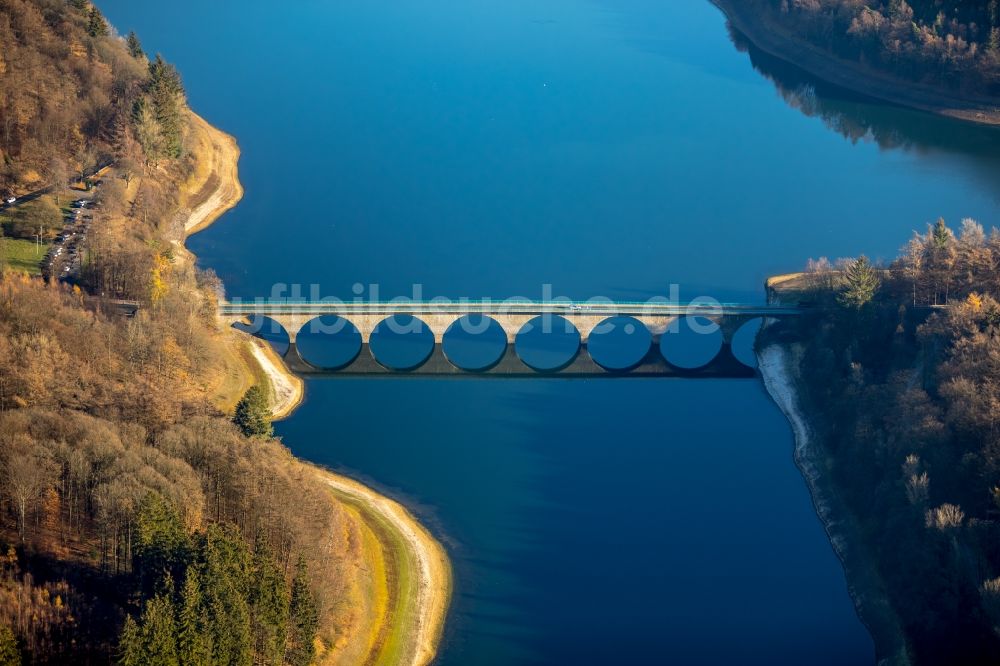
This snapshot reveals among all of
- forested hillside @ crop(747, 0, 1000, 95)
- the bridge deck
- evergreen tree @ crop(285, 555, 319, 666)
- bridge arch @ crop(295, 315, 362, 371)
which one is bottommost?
evergreen tree @ crop(285, 555, 319, 666)

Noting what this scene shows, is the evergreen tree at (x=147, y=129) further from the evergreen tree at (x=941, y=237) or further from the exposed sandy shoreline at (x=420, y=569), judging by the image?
the evergreen tree at (x=941, y=237)

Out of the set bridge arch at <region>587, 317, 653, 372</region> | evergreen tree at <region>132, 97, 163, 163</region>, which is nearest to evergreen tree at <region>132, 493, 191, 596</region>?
bridge arch at <region>587, 317, 653, 372</region>

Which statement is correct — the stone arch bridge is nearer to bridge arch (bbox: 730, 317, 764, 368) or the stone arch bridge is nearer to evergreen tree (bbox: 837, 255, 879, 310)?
bridge arch (bbox: 730, 317, 764, 368)

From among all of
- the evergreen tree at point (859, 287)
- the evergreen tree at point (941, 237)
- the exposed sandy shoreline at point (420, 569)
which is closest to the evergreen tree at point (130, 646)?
the exposed sandy shoreline at point (420, 569)

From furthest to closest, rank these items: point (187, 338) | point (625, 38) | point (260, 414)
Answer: point (625, 38) → point (187, 338) → point (260, 414)

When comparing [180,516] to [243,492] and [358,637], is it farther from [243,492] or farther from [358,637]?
[358,637]

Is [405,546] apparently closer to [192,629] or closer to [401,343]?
[192,629]

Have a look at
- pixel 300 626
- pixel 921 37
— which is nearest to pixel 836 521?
pixel 300 626

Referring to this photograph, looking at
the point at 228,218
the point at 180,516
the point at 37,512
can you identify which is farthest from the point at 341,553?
the point at 228,218
